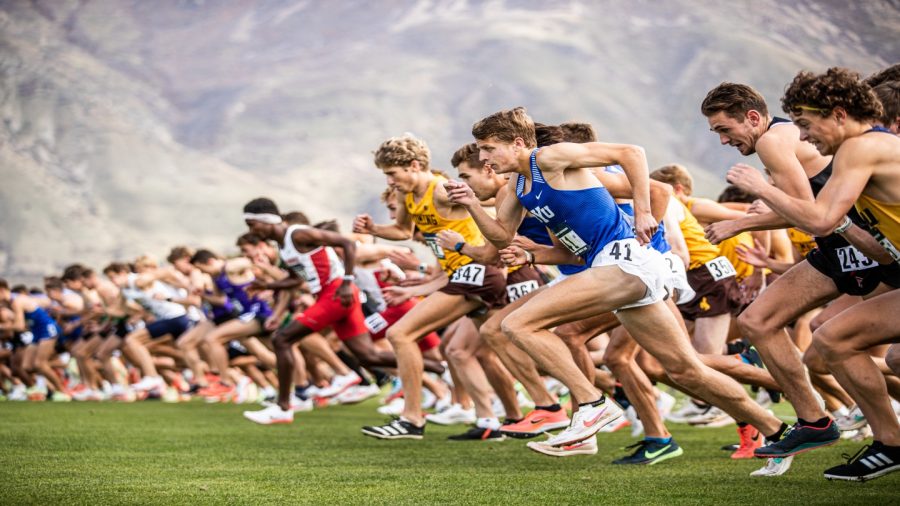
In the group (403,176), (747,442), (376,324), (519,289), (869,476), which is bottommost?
(747,442)

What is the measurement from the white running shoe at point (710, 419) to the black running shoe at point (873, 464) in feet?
14.7

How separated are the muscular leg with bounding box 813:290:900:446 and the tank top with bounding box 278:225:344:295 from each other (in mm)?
6641

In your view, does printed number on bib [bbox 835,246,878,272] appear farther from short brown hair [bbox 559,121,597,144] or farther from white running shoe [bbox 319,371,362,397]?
white running shoe [bbox 319,371,362,397]

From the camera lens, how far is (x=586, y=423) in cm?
648

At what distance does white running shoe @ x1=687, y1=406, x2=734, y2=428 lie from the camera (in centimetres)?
1038

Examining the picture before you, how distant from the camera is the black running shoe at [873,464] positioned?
18.9ft

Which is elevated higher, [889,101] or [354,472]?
[889,101]

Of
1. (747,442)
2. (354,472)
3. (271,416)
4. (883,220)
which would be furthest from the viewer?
(271,416)

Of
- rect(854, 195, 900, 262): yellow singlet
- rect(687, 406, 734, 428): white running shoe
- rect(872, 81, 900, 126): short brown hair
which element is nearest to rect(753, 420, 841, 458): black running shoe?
rect(854, 195, 900, 262): yellow singlet

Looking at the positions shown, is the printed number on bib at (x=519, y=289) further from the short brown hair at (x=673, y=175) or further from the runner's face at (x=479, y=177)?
the short brown hair at (x=673, y=175)

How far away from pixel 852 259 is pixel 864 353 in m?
0.59

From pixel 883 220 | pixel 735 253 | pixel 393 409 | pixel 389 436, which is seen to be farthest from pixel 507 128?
pixel 393 409

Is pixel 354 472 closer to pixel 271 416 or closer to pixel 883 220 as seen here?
pixel 883 220

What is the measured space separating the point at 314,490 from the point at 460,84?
10913 centimetres
